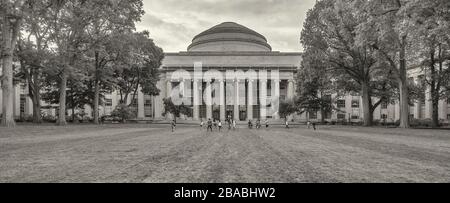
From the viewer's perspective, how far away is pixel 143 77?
52312mm

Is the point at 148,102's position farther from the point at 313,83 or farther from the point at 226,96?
the point at 313,83

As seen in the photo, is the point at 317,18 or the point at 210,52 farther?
the point at 210,52

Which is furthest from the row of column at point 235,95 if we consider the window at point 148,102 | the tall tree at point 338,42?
the tall tree at point 338,42

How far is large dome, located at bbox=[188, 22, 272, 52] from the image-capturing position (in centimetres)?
8600

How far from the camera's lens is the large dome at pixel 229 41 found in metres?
86.0

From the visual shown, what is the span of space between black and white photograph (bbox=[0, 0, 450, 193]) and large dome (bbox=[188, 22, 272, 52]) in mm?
328

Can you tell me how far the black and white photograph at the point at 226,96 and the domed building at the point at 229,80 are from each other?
332 mm

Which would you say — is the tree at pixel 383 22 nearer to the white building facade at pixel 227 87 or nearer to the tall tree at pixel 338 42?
the tall tree at pixel 338 42

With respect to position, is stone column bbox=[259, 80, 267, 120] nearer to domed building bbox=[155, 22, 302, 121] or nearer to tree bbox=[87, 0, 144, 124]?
domed building bbox=[155, 22, 302, 121]

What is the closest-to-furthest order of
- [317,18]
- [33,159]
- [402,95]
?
[33,159], [402,95], [317,18]

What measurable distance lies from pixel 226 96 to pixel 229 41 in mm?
15229
